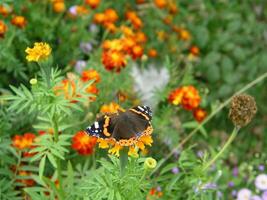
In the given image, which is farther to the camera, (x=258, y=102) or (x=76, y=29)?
(x=258, y=102)

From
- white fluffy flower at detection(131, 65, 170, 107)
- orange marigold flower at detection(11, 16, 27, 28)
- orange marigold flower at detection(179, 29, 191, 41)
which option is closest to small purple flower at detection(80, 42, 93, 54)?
white fluffy flower at detection(131, 65, 170, 107)

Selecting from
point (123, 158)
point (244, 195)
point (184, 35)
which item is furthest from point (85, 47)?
point (123, 158)

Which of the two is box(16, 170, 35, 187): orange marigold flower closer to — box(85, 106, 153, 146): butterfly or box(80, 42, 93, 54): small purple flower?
box(85, 106, 153, 146): butterfly

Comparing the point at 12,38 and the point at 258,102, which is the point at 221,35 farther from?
the point at 12,38

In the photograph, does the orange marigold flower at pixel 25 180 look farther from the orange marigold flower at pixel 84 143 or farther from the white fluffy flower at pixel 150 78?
the white fluffy flower at pixel 150 78

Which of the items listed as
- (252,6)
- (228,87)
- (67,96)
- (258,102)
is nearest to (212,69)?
(228,87)

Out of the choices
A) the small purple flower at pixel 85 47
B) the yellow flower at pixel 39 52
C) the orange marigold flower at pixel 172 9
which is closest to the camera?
the yellow flower at pixel 39 52

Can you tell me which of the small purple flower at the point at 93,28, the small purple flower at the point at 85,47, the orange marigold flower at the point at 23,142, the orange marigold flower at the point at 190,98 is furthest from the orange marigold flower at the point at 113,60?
the small purple flower at the point at 93,28
